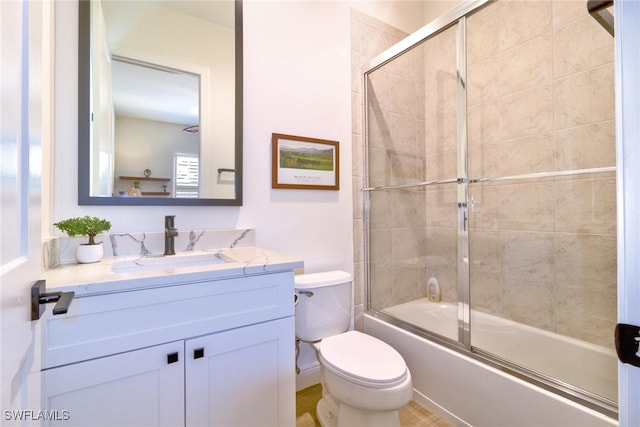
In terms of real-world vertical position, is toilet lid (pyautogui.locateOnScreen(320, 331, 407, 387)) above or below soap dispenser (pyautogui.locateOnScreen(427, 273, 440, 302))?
below

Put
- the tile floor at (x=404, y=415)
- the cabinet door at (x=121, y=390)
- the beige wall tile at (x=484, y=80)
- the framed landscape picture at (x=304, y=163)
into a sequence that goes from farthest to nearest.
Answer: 1. the beige wall tile at (x=484, y=80)
2. the framed landscape picture at (x=304, y=163)
3. the tile floor at (x=404, y=415)
4. the cabinet door at (x=121, y=390)

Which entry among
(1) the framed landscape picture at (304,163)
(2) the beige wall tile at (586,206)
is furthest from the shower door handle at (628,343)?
(1) the framed landscape picture at (304,163)

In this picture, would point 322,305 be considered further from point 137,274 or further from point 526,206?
point 526,206

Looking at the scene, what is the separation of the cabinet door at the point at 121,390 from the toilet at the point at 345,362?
0.64 meters

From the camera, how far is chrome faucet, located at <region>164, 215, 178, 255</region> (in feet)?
4.56

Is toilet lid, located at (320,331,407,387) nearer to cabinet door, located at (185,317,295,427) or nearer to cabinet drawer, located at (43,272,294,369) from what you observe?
cabinet door, located at (185,317,295,427)

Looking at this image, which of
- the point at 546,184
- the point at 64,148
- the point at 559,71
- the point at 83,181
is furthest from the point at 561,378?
the point at 64,148

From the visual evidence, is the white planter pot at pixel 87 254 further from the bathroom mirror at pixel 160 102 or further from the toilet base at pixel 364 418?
the toilet base at pixel 364 418

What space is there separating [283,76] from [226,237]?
103 centimetres

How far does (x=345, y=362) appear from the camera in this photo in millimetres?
1312

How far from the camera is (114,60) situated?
138 centimetres

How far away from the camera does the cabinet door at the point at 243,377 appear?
40.6 inches

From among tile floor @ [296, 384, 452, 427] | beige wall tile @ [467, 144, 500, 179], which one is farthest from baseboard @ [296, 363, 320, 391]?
beige wall tile @ [467, 144, 500, 179]

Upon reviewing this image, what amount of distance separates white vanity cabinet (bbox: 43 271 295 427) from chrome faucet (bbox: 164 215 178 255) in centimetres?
46
